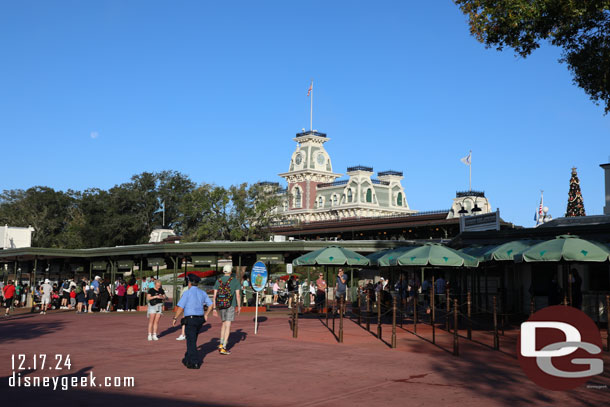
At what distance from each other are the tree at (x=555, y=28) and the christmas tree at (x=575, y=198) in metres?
28.3

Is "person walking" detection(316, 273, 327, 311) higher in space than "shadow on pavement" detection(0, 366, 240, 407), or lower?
higher

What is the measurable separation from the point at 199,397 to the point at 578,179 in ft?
135

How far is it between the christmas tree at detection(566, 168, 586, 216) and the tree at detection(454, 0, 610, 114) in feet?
92.9

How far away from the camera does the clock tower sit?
116 metres

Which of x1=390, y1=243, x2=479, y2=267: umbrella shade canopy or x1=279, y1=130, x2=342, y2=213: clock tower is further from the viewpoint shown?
x1=279, y1=130, x2=342, y2=213: clock tower

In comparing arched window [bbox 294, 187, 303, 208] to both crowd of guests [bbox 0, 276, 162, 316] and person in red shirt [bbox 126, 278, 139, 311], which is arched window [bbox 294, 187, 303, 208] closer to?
crowd of guests [bbox 0, 276, 162, 316]

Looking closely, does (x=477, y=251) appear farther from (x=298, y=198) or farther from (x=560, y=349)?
(x=298, y=198)

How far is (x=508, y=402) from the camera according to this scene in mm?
9094

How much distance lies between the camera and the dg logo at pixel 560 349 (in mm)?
10906

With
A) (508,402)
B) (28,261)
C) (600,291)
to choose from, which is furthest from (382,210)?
(508,402)

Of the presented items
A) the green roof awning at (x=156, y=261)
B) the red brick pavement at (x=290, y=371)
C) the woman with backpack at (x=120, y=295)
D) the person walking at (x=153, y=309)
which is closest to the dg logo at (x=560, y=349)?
the red brick pavement at (x=290, y=371)

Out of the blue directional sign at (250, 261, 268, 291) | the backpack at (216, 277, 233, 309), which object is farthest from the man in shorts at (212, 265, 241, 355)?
the blue directional sign at (250, 261, 268, 291)

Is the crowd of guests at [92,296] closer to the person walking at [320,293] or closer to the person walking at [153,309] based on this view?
the person walking at [320,293]

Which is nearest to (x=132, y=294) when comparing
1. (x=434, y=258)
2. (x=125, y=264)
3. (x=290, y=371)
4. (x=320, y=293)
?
(x=125, y=264)
